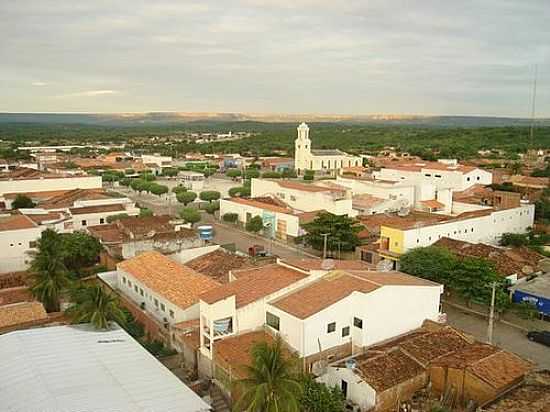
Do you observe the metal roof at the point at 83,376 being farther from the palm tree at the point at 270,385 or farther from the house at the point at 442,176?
the house at the point at 442,176

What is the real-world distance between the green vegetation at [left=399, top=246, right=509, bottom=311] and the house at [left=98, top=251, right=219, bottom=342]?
10.8m

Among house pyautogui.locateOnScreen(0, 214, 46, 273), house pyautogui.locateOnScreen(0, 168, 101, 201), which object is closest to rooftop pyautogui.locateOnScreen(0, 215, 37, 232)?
house pyautogui.locateOnScreen(0, 214, 46, 273)

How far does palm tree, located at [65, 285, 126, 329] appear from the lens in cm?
1844

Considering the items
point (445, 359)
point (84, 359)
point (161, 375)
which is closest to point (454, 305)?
point (445, 359)

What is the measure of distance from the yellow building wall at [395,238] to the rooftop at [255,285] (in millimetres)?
10852

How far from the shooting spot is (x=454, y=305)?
81.1 ft

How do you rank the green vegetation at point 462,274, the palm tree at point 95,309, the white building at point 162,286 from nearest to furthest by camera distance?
1. the palm tree at point 95,309
2. the white building at point 162,286
3. the green vegetation at point 462,274

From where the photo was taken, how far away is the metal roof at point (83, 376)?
13.1 m

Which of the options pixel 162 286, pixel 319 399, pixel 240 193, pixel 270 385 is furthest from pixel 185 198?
pixel 270 385

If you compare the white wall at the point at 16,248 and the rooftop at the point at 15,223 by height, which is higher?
the rooftop at the point at 15,223

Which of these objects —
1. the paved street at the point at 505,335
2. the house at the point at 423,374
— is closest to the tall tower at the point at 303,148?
the paved street at the point at 505,335

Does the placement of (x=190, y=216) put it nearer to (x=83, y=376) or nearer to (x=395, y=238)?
(x=395, y=238)

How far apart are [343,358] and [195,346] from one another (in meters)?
5.19

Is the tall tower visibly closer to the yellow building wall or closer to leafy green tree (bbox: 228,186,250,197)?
leafy green tree (bbox: 228,186,250,197)
